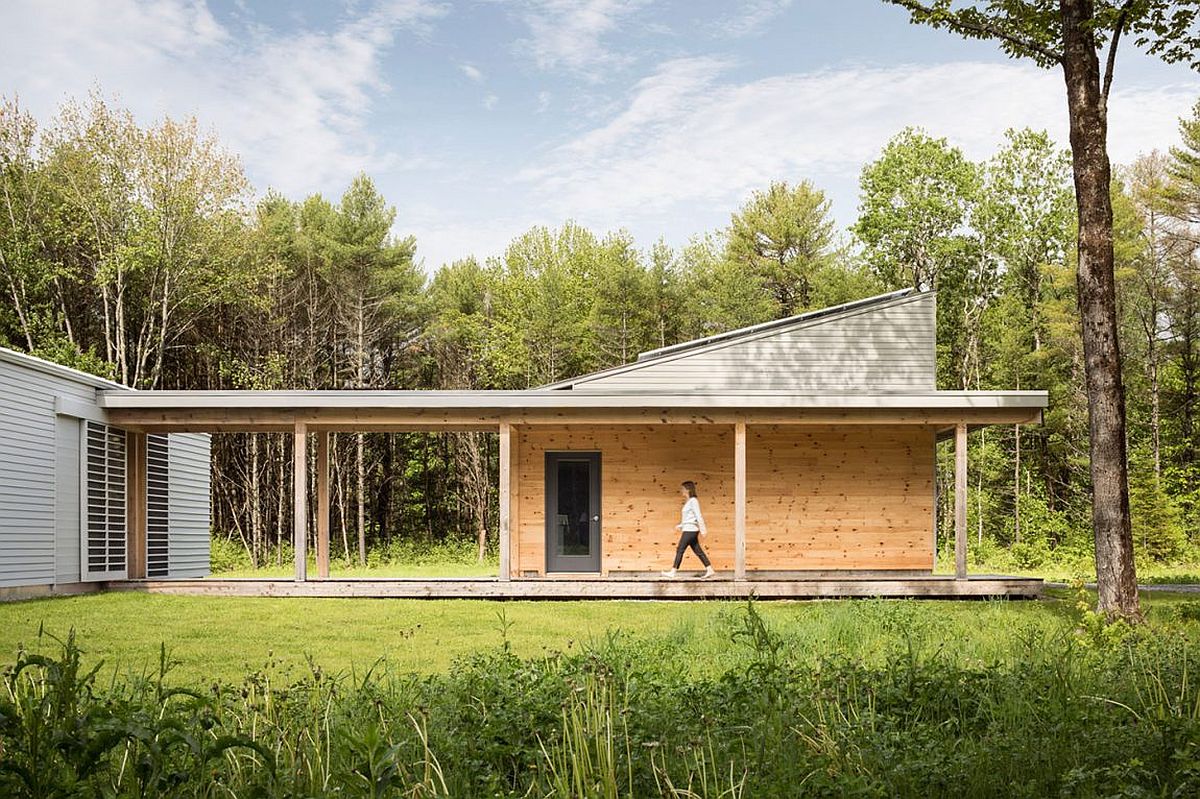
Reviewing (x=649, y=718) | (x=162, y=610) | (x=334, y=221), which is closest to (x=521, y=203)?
(x=334, y=221)

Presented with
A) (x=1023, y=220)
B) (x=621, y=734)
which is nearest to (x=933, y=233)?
(x=1023, y=220)

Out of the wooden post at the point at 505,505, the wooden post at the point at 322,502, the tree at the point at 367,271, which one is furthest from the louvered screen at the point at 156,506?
the tree at the point at 367,271

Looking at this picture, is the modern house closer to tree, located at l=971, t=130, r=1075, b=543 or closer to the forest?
the forest

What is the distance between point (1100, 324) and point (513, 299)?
29531 mm

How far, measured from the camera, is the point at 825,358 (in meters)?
18.8

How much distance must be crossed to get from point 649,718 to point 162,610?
33.4 feet

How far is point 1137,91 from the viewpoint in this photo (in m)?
40.7

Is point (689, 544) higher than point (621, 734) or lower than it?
lower

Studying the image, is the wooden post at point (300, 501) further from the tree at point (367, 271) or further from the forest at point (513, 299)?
the tree at point (367, 271)

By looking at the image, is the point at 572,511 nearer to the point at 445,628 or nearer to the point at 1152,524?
the point at 445,628

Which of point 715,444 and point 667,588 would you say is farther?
point 715,444

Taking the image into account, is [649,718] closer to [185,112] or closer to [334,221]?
[185,112]

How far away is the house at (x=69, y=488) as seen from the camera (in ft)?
47.7

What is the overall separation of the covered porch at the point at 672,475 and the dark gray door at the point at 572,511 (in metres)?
0.08
